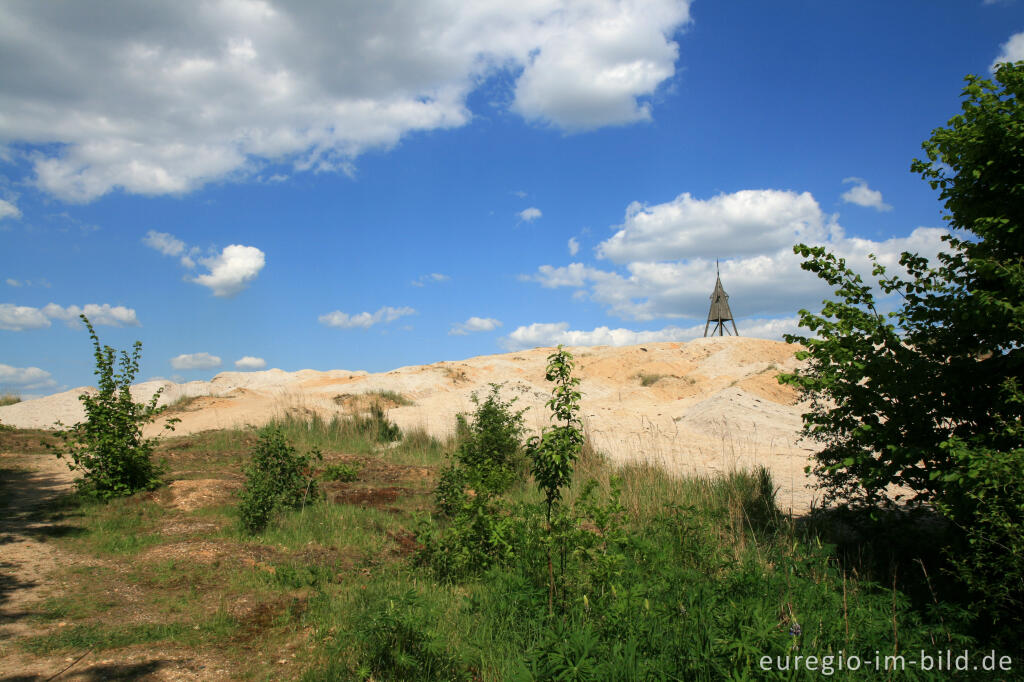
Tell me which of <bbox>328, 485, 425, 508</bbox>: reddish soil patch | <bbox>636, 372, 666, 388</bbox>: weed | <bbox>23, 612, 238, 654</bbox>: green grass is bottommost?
<bbox>23, 612, 238, 654</bbox>: green grass

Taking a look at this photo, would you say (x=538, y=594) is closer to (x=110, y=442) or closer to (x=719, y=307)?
(x=110, y=442)

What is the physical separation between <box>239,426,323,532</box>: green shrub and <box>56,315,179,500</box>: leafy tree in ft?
5.20

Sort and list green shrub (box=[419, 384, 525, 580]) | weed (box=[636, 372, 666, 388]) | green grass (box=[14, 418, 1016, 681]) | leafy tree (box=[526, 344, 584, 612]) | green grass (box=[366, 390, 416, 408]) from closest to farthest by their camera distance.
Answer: green grass (box=[14, 418, 1016, 681])
leafy tree (box=[526, 344, 584, 612])
green shrub (box=[419, 384, 525, 580])
green grass (box=[366, 390, 416, 408])
weed (box=[636, 372, 666, 388])

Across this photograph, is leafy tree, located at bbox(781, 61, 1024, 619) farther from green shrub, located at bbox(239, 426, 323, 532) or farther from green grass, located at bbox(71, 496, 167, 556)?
green grass, located at bbox(71, 496, 167, 556)

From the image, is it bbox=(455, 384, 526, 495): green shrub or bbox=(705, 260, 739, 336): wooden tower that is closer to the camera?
bbox=(455, 384, 526, 495): green shrub

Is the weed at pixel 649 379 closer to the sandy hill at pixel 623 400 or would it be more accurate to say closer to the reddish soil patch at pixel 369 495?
the sandy hill at pixel 623 400

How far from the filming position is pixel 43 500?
8.49 m

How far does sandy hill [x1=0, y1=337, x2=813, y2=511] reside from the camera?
12.2 metres

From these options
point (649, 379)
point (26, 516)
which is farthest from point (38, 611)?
point (649, 379)

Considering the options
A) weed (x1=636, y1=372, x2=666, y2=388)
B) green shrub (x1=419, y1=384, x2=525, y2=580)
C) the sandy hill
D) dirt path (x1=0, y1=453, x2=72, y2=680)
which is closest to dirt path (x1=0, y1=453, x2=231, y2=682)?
dirt path (x1=0, y1=453, x2=72, y2=680)

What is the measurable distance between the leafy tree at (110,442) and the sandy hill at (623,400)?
6940 millimetres

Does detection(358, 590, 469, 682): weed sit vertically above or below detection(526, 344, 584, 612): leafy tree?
below

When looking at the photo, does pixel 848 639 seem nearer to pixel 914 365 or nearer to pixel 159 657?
pixel 914 365

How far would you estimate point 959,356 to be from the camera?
4961 mm
